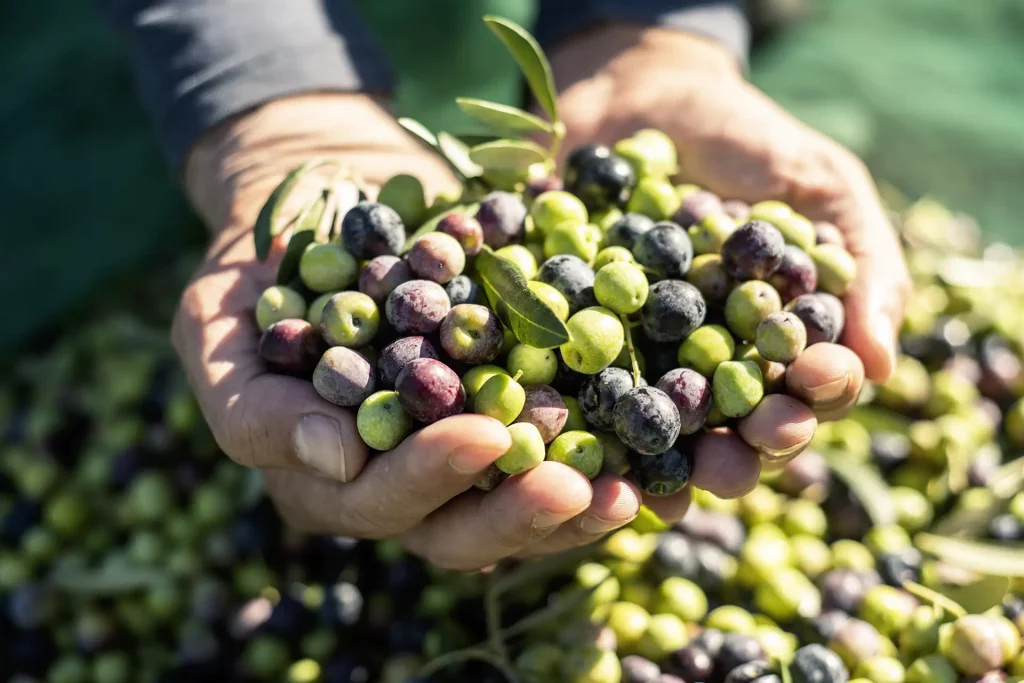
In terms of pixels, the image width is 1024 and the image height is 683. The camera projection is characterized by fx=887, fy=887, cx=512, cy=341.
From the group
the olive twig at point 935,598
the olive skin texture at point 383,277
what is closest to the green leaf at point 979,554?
the olive twig at point 935,598

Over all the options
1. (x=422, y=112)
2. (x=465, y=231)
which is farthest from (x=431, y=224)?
(x=422, y=112)

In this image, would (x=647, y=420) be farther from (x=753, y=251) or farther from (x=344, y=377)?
(x=344, y=377)

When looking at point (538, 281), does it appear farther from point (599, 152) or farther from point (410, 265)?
point (599, 152)

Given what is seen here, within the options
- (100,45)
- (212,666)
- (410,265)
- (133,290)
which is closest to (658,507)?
(410,265)

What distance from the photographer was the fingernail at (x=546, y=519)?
163 cm

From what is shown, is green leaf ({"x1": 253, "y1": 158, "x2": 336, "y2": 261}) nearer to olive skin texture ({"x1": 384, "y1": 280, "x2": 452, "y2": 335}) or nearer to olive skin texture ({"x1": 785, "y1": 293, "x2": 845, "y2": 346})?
olive skin texture ({"x1": 384, "y1": 280, "x2": 452, "y2": 335})

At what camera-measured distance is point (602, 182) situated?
2.16 meters

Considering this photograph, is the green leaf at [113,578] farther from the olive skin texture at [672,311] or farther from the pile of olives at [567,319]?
the olive skin texture at [672,311]

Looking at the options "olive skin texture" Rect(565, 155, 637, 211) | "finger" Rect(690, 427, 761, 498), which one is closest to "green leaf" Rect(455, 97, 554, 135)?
"olive skin texture" Rect(565, 155, 637, 211)

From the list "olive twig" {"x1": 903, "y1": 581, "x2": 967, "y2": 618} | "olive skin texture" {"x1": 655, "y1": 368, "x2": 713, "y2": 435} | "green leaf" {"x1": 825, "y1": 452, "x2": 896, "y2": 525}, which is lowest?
"green leaf" {"x1": 825, "y1": 452, "x2": 896, "y2": 525}

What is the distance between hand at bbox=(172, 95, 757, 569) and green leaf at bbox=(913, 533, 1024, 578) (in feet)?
2.82

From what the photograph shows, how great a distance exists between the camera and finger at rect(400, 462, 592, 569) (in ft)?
5.35

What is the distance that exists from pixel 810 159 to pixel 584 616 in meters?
1.37

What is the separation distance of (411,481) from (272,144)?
1.44 m
